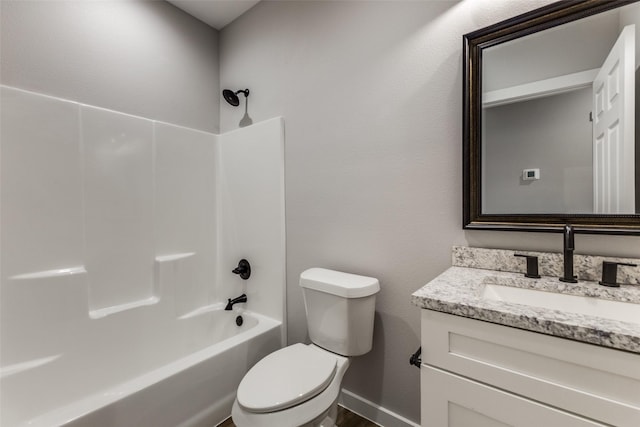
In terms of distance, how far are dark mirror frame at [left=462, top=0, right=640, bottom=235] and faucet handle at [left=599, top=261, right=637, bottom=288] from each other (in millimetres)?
110

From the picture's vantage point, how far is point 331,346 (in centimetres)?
144

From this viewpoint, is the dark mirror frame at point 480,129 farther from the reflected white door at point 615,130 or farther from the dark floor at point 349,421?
the dark floor at point 349,421

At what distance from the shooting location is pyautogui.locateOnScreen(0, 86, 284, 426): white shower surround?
138 centimetres

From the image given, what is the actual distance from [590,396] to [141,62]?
265 cm

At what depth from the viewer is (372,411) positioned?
155cm

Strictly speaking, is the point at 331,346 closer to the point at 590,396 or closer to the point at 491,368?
the point at 491,368

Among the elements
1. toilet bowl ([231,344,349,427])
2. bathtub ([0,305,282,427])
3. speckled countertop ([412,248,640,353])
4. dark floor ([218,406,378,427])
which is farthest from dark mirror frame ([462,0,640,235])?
bathtub ([0,305,282,427])

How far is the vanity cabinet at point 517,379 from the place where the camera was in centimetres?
63

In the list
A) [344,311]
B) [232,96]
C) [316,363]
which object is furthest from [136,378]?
[232,96]

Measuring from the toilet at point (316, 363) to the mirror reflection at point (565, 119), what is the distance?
730 millimetres

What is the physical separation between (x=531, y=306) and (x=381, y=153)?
94cm

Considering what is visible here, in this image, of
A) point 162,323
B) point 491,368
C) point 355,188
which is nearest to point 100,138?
point 162,323

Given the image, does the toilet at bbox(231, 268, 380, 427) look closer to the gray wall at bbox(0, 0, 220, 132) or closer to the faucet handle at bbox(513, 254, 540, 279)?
the faucet handle at bbox(513, 254, 540, 279)

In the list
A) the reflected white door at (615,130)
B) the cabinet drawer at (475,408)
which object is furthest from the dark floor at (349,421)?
the reflected white door at (615,130)
